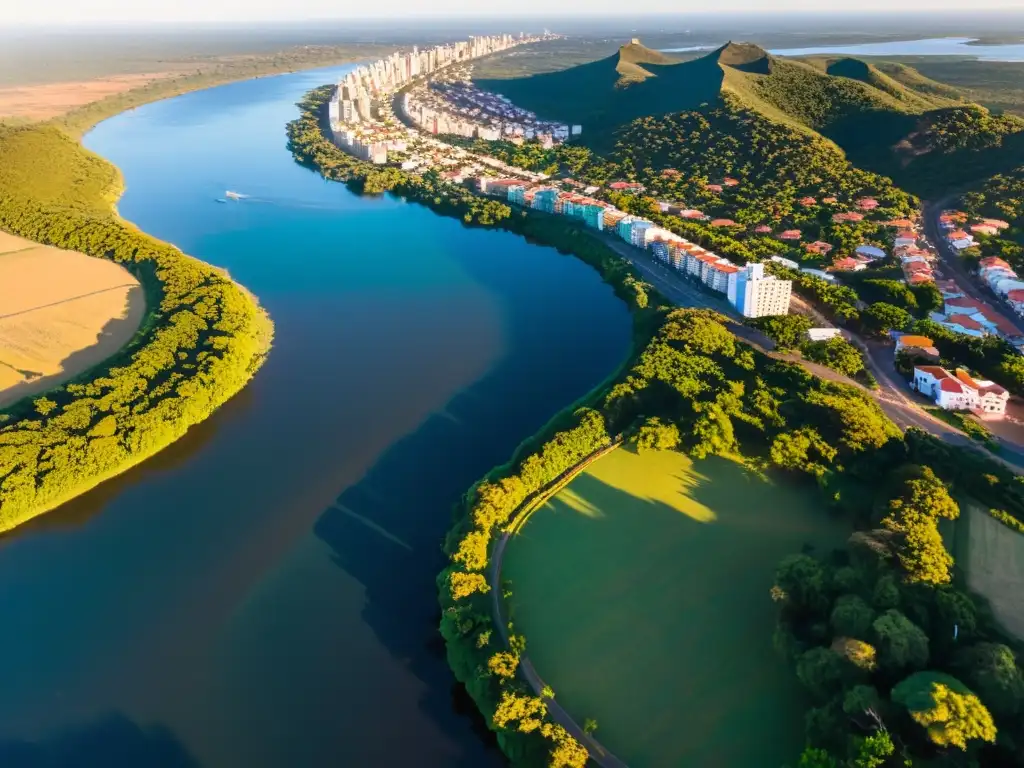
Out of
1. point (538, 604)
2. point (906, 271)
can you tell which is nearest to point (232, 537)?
point (538, 604)

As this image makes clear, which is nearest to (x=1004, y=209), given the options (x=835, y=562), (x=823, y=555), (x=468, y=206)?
(x=468, y=206)

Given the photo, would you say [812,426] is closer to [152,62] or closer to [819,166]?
[819,166]

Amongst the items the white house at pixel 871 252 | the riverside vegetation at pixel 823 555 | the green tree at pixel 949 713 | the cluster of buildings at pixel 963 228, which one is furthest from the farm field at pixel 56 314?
the cluster of buildings at pixel 963 228

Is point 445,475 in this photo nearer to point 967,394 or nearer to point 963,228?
point 967,394

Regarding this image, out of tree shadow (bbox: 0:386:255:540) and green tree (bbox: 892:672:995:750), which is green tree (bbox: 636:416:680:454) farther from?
tree shadow (bbox: 0:386:255:540)

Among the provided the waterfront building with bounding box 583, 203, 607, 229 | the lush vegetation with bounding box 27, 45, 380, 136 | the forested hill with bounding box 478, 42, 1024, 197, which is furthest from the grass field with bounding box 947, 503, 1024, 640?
the lush vegetation with bounding box 27, 45, 380, 136

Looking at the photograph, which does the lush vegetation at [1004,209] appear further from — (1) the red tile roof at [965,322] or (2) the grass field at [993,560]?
(2) the grass field at [993,560]
